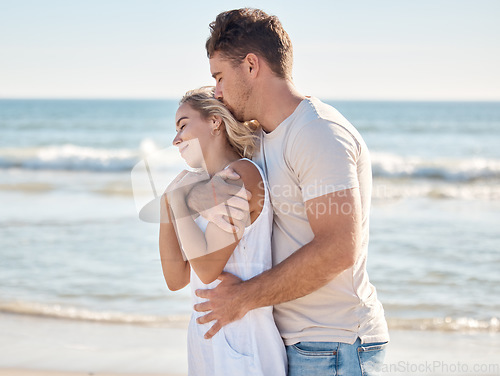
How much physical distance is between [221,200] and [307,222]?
1.09 feet

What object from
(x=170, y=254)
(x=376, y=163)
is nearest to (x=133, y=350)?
(x=170, y=254)

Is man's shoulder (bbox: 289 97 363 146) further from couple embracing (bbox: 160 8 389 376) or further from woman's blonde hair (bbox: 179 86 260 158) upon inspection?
woman's blonde hair (bbox: 179 86 260 158)

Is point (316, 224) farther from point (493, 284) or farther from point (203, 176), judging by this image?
point (493, 284)

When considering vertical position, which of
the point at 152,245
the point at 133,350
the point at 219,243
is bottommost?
the point at 152,245

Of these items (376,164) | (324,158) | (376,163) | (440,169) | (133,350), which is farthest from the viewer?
(376,163)

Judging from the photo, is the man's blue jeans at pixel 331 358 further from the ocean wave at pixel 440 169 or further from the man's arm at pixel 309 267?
the ocean wave at pixel 440 169

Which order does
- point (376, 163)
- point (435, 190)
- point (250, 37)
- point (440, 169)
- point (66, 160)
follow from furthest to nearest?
1. point (66, 160)
2. point (376, 163)
3. point (440, 169)
4. point (435, 190)
5. point (250, 37)

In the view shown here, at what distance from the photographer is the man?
2.04m

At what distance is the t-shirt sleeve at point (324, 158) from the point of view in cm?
201

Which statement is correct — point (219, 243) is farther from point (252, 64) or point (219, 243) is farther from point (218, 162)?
point (252, 64)

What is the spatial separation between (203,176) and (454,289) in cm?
438

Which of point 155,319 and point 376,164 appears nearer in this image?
point 155,319

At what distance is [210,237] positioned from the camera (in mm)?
2074

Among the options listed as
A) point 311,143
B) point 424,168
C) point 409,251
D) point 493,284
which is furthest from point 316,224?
point 424,168
